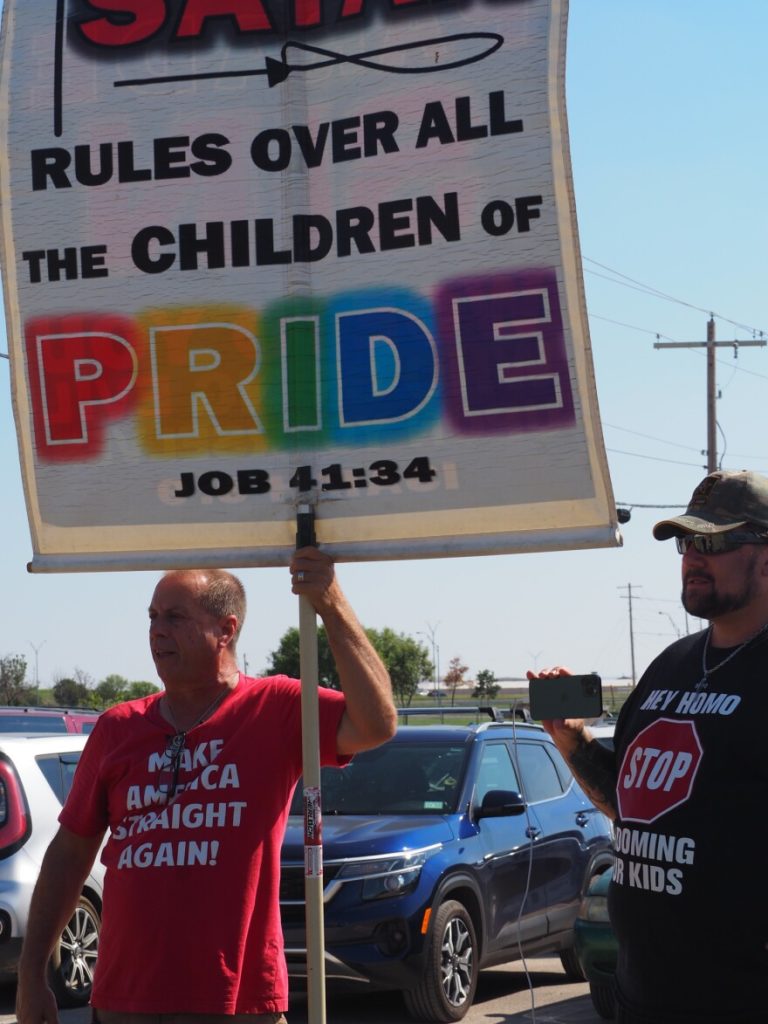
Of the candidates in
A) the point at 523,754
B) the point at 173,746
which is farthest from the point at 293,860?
the point at 173,746

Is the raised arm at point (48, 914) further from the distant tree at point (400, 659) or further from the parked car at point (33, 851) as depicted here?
the distant tree at point (400, 659)

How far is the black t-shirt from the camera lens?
11.7ft

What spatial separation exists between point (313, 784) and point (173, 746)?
1.61ft

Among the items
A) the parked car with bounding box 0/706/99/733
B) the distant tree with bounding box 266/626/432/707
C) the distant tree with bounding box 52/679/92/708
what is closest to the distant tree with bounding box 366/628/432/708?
the distant tree with bounding box 266/626/432/707

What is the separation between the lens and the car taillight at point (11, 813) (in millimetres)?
9656

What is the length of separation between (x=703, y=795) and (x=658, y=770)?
17 centimetres

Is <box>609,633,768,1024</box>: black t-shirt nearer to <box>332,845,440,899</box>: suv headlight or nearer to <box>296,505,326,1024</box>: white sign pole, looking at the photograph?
<box>296,505,326,1024</box>: white sign pole

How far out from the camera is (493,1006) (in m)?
9.86

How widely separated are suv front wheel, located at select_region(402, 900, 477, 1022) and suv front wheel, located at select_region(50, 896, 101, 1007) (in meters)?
2.19

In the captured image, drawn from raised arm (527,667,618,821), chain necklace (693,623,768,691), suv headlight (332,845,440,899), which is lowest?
suv headlight (332,845,440,899)

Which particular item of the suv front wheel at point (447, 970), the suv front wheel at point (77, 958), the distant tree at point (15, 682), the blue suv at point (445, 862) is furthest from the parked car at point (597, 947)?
the distant tree at point (15, 682)

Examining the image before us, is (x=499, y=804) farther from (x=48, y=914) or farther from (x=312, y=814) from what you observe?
(x=312, y=814)

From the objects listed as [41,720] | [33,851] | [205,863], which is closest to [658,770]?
[205,863]

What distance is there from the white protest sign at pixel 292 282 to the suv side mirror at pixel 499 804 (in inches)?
240
